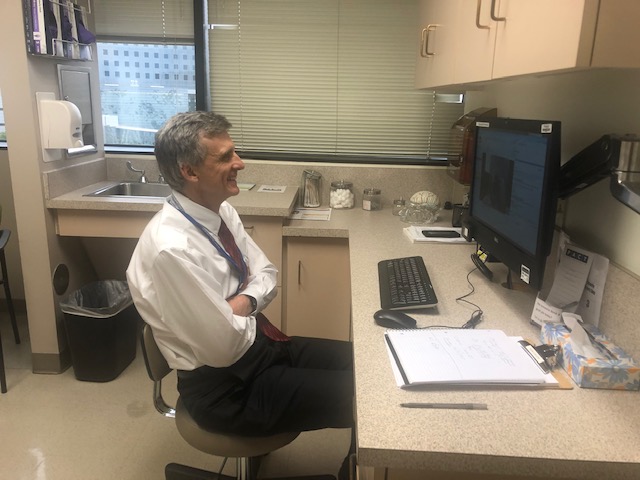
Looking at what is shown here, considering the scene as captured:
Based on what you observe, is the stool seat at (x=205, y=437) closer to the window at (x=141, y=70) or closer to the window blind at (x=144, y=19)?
the window at (x=141, y=70)

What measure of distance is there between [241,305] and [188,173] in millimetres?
419

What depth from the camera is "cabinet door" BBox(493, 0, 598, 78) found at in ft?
3.09

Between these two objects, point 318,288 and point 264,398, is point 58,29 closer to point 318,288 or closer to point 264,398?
point 318,288

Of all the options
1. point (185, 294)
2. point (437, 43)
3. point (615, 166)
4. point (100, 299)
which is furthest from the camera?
point (100, 299)

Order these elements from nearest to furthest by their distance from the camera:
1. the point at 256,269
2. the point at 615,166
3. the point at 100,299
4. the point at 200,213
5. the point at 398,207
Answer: the point at 615,166 < the point at 200,213 < the point at 256,269 < the point at 100,299 < the point at 398,207

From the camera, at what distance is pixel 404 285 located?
1616 mm

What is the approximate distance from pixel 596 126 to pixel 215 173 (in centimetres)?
108

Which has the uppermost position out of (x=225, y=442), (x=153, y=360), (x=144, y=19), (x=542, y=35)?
(x=144, y=19)

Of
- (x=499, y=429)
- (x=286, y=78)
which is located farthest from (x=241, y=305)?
(x=286, y=78)

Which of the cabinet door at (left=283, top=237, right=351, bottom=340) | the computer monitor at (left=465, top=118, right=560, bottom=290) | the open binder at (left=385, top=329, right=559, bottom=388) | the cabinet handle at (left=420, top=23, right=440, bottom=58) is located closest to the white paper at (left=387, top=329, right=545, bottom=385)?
the open binder at (left=385, top=329, right=559, bottom=388)

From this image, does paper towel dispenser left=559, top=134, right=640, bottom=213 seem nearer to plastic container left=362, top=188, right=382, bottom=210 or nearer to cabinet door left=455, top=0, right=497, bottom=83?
cabinet door left=455, top=0, right=497, bottom=83

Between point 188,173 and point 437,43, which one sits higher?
point 437,43

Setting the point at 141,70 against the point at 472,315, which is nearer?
the point at 472,315

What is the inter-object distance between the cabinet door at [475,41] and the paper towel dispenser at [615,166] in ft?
1.15
